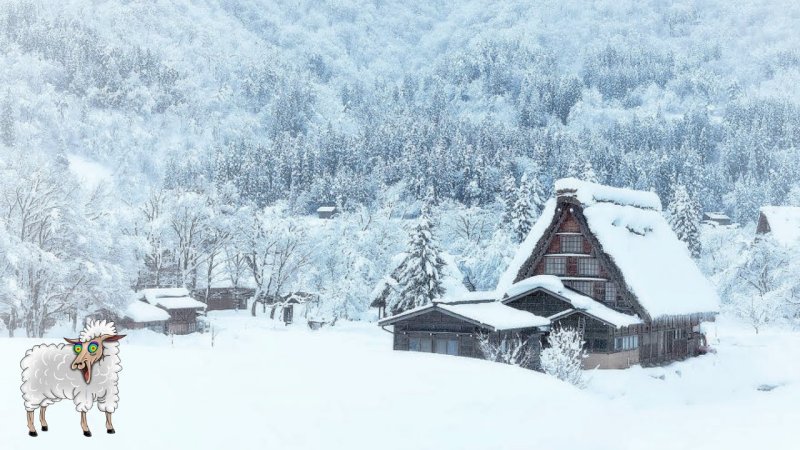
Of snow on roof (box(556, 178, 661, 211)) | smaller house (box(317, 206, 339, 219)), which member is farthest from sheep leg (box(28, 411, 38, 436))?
smaller house (box(317, 206, 339, 219))

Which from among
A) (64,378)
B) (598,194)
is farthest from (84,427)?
(598,194)

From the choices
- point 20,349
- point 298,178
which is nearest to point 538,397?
point 20,349

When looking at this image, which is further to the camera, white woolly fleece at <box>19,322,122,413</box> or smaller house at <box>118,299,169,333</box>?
smaller house at <box>118,299,169,333</box>

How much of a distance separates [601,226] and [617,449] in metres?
27.5

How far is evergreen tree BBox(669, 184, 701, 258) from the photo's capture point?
287 feet

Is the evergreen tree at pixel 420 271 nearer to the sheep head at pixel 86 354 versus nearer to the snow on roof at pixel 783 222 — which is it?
the snow on roof at pixel 783 222

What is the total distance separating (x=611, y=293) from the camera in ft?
141

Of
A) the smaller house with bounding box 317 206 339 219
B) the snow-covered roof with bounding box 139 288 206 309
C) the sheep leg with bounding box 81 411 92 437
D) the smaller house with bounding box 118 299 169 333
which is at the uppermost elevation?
the smaller house with bounding box 317 206 339 219

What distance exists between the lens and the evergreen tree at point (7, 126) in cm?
16600

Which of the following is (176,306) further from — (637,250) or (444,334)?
(637,250)

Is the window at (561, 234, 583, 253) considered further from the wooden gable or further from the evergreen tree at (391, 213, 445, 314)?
the evergreen tree at (391, 213, 445, 314)

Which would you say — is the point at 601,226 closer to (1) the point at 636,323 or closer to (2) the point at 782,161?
(1) the point at 636,323

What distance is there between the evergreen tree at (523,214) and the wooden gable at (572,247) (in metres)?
26.9

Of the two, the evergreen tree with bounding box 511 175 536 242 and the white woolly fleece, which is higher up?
the evergreen tree with bounding box 511 175 536 242
